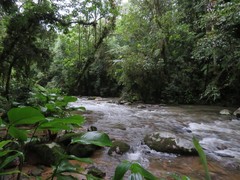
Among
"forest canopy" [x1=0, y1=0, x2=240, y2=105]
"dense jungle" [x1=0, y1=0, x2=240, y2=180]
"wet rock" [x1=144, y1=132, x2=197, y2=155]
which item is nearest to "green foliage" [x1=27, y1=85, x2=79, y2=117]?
"dense jungle" [x1=0, y1=0, x2=240, y2=180]

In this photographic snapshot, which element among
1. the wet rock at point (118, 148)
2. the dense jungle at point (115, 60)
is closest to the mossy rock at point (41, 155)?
the dense jungle at point (115, 60)

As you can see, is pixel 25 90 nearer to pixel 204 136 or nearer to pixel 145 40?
pixel 204 136

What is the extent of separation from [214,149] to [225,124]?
2.35 m

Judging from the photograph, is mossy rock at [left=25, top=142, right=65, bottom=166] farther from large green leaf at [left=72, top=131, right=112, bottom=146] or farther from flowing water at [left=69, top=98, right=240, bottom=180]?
large green leaf at [left=72, top=131, right=112, bottom=146]

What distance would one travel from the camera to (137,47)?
12375mm

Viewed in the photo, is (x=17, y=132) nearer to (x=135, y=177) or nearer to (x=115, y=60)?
(x=135, y=177)

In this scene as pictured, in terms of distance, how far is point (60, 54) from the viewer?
1886cm

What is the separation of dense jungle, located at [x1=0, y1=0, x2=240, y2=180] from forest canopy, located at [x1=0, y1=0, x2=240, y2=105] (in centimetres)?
4

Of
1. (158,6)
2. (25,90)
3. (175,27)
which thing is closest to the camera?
(25,90)

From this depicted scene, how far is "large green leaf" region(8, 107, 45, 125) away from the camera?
0.90 m

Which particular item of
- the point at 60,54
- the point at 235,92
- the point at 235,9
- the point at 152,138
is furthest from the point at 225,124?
the point at 60,54

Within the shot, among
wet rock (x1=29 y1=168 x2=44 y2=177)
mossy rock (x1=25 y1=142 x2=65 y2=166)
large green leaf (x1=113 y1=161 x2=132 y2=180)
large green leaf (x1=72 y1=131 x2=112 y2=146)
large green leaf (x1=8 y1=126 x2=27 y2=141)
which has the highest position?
large green leaf (x1=8 y1=126 x2=27 y2=141)

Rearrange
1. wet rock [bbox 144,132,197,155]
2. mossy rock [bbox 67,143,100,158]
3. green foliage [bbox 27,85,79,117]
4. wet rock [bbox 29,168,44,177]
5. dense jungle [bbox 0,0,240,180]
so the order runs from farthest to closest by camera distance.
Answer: wet rock [bbox 144,132,197,155] < dense jungle [bbox 0,0,240,180] < mossy rock [bbox 67,143,100,158] < wet rock [bbox 29,168,44,177] < green foliage [bbox 27,85,79,117]

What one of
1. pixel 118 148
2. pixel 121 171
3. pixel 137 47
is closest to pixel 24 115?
pixel 121 171
